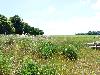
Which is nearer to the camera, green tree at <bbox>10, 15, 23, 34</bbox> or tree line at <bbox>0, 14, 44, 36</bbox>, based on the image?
tree line at <bbox>0, 14, 44, 36</bbox>

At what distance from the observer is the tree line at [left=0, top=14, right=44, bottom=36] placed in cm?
8612

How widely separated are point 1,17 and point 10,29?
378 centimetres

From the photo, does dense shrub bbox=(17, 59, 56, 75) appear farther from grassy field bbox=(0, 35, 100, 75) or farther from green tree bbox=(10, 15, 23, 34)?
green tree bbox=(10, 15, 23, 34)

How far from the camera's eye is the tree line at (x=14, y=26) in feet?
283

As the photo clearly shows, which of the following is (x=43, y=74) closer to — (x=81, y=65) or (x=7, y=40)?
(x=81, y=65)

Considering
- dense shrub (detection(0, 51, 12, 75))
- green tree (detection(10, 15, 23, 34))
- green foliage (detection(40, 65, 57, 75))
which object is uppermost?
green tree (detection(10, 15, 23, 34))

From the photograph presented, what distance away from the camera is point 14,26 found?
95500 mm

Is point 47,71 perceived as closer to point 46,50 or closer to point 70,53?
point 46,50

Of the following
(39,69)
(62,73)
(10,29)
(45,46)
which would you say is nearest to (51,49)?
(45,46)

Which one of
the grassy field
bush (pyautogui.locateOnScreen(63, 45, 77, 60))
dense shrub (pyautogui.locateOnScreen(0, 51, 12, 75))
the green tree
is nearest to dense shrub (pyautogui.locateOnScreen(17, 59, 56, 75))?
the grassy field

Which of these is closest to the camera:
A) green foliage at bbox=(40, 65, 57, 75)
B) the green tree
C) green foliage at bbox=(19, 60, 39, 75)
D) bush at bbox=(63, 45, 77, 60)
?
green foliage at bbox=(19, 60, 39, 75)

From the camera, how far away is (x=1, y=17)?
8794 cm

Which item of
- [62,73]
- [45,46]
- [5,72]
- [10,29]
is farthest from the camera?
[10,29]

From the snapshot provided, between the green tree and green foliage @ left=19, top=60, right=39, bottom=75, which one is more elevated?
the green tree
